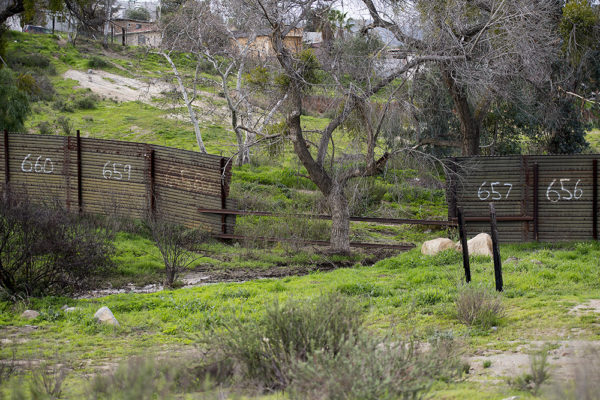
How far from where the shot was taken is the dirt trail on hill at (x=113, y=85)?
1507 inches

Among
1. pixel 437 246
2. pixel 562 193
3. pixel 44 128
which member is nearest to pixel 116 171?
pixel 437 246

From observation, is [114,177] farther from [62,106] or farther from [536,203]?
[62,106]

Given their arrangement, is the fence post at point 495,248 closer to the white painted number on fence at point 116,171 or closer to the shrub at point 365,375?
the shrub at point 365,375

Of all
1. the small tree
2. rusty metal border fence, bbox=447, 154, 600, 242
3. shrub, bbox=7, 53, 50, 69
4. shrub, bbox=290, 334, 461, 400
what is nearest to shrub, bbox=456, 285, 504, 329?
shrub, bbox=290, 334, 461, 400

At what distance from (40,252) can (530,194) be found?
10133 mm

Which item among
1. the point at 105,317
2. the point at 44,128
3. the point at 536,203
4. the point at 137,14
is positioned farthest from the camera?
the point at 137,14

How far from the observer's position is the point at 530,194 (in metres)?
14.0

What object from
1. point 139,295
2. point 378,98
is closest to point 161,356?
point 139,295

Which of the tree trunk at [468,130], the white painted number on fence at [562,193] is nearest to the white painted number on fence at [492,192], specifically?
the white painted number on fence at [562,193]

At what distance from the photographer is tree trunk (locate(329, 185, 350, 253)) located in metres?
14.0

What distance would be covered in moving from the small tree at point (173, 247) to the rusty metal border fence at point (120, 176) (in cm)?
111

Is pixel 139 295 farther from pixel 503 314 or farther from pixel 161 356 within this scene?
pixel 503 314

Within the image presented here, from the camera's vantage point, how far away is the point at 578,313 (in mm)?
7785

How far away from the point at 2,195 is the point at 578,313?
9.55 m
